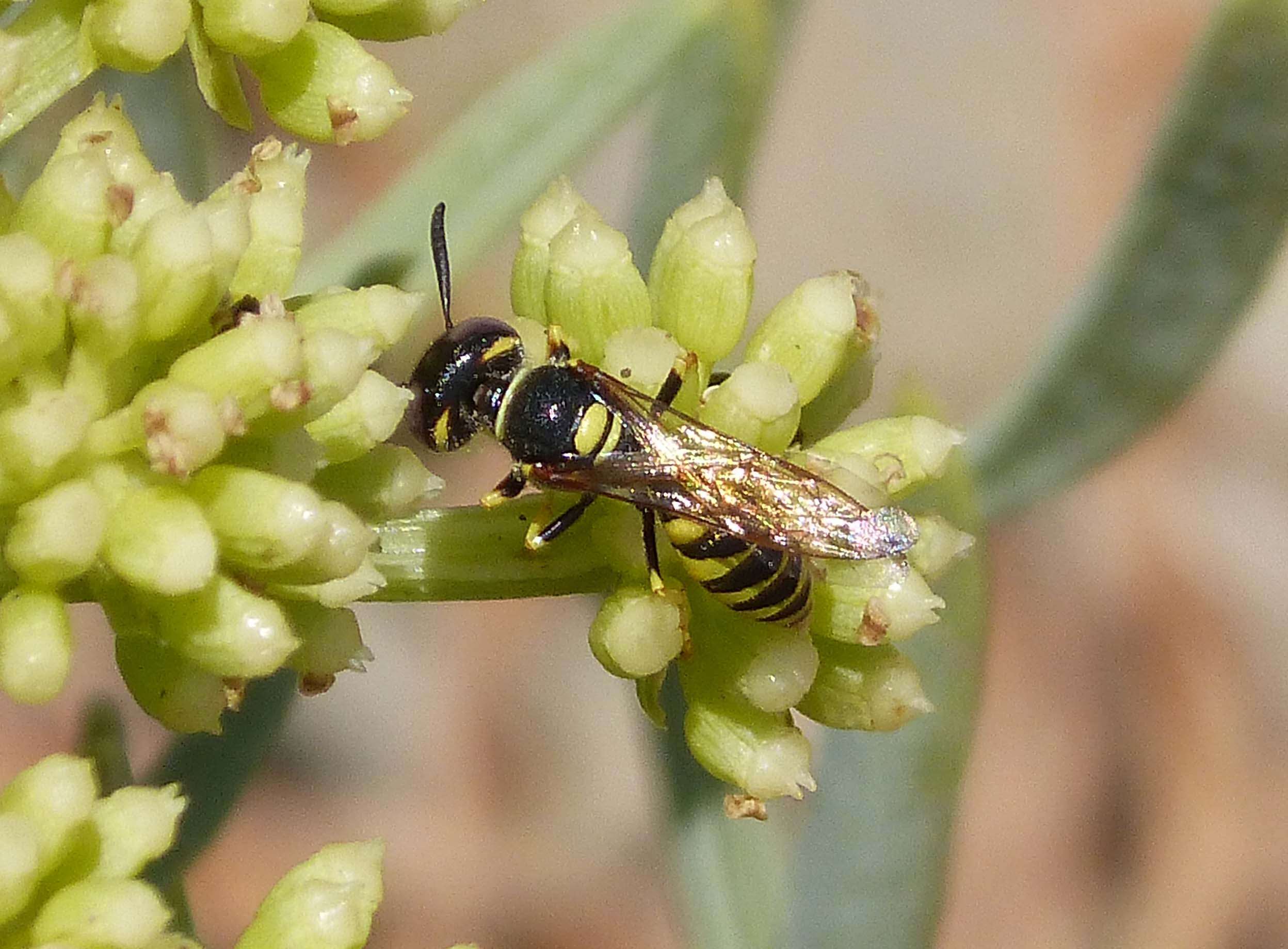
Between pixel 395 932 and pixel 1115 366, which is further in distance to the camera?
pixel 395 932

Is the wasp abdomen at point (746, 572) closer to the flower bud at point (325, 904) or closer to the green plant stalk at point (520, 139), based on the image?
the flower bud at point (325, 904)

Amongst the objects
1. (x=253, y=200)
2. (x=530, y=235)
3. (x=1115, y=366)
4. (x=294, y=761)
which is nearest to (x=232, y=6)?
(x=253, y=200)

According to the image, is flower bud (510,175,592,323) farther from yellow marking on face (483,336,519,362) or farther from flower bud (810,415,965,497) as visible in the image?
flower bud (810,415,965,497)

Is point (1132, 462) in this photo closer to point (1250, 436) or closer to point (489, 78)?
point (1250, 436)

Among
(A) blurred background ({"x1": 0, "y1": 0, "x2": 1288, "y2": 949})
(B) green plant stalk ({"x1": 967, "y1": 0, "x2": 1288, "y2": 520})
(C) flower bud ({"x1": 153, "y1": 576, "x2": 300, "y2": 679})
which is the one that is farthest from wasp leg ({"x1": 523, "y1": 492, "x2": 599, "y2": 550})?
(A) blurred background ({"x1": 0, "y1": 0, "x2": 1288, "y2": 949})

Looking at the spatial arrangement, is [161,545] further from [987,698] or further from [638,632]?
[987,698]

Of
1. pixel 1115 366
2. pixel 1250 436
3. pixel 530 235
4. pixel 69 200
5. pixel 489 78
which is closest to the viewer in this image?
pixel 69 200

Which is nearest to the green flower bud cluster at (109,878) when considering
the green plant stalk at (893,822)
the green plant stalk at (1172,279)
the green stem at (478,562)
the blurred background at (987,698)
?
the green stem at (478,562)
